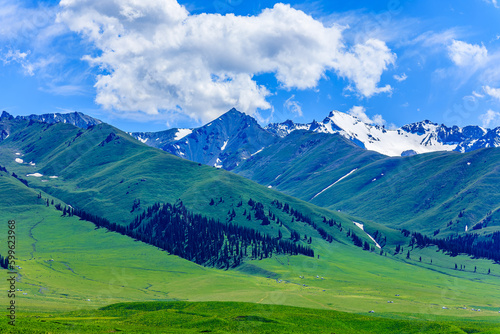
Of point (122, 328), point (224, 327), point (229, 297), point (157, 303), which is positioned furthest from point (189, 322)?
point (229, 297)

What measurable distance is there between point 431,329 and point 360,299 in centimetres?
9004

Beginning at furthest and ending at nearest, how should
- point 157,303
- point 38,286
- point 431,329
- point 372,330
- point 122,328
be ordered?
point 38,286 → point 157,303 → point 372,330 → point 431,329 → point 122,328

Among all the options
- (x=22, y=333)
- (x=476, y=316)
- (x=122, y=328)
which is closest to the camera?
(x=22, y=333)

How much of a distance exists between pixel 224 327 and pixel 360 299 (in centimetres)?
11030

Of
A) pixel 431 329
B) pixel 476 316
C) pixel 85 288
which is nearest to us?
pixel 431 329

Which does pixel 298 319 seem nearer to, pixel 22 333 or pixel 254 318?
pixel 254 318

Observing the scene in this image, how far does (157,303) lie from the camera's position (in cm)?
14812

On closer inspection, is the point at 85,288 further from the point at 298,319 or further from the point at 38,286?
the point at 298,319

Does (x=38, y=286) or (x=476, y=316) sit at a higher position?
(x=476, y=316)

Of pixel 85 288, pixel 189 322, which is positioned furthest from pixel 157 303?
pixel 85 288

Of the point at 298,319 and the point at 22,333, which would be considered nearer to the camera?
the point at 22,333

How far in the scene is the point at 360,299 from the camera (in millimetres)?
193750

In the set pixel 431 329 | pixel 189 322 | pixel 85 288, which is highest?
pixel 431 329

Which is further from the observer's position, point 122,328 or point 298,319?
point 298,319
